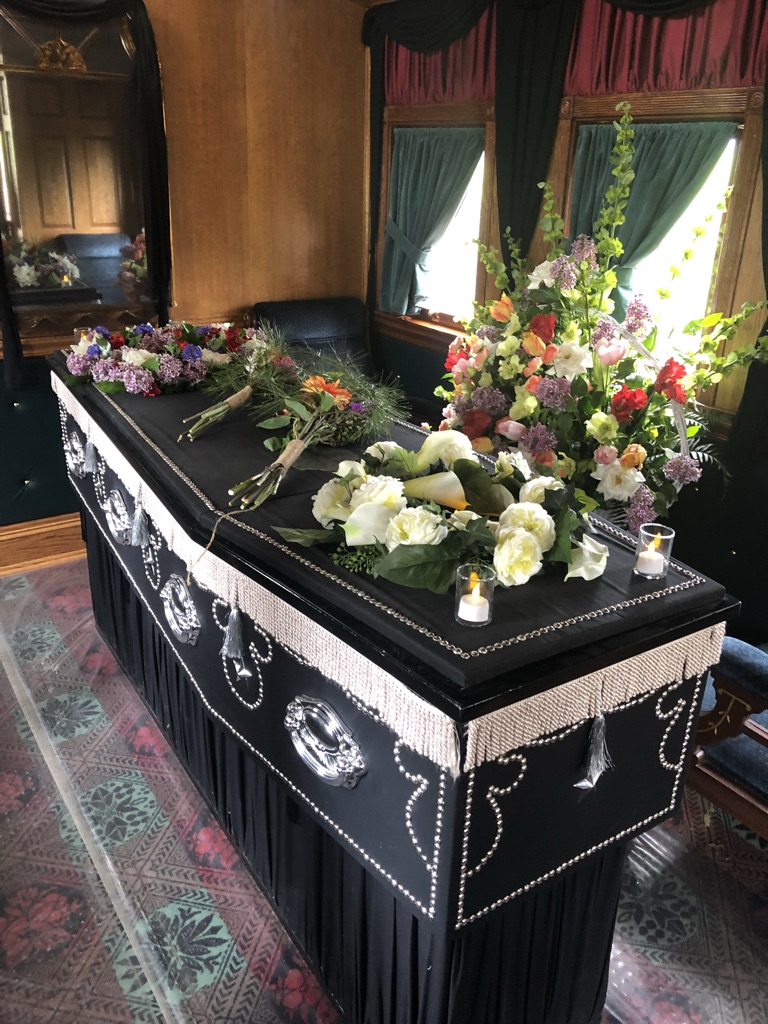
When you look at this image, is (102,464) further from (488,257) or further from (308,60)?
(308,60)

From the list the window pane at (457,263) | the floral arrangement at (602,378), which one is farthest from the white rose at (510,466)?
the window pane at (457,263)

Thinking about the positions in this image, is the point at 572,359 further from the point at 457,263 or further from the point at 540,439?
the point at 457,263

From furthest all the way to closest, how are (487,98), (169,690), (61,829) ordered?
(487,98)
(169,690)
(61,829)

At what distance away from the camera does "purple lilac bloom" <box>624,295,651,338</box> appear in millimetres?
2033

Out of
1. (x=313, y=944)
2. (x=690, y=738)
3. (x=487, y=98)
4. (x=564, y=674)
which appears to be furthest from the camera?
(x=487, y=98)

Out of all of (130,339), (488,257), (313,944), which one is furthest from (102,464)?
(313,944)

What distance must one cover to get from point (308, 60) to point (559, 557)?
370 cm

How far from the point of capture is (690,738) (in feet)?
4.88

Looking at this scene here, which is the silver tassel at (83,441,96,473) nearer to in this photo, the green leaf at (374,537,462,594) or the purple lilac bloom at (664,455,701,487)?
the green leaf at (374,537,462,594)

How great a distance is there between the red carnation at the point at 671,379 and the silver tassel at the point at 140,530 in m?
1.31

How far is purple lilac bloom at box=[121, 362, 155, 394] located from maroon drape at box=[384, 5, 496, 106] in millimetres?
2149

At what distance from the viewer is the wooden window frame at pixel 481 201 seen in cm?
369

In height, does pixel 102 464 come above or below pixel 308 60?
below

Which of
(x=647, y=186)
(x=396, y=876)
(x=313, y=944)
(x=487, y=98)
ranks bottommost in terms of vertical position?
(x=313, y=944)
